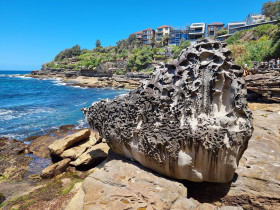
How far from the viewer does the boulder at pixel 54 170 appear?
823cm

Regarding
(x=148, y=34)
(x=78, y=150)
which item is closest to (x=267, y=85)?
(x=78, y=150)

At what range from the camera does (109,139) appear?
5965 mm

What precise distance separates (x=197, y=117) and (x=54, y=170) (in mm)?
7092

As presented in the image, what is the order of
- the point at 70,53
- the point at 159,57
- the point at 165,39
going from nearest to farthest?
the point at 159,57 → the point at 165,39 → the point at 70,53

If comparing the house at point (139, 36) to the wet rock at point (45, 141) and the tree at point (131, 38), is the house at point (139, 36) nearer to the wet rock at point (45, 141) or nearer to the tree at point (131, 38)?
the tree at point (131, 38)

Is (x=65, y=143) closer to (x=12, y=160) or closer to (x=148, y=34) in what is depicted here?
(x=12, y=160)

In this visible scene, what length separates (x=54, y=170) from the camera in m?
8.37

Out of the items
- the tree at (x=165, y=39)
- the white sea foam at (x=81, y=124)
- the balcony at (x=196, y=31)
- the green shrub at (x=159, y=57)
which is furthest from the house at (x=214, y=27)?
the white sea foam at (x=81, y=124)

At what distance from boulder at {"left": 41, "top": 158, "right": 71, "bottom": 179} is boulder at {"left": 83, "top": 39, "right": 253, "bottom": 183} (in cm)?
521

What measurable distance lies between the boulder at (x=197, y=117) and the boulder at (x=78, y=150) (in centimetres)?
542

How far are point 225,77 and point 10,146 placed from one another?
1298 cm

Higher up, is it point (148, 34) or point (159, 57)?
point (148, 34)

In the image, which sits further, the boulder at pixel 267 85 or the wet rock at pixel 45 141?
the boulder at pixel 267 85

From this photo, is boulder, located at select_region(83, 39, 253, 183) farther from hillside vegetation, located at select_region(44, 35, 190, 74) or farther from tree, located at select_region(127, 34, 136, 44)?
tree, located at select_region(127, 34, 136, 44)
